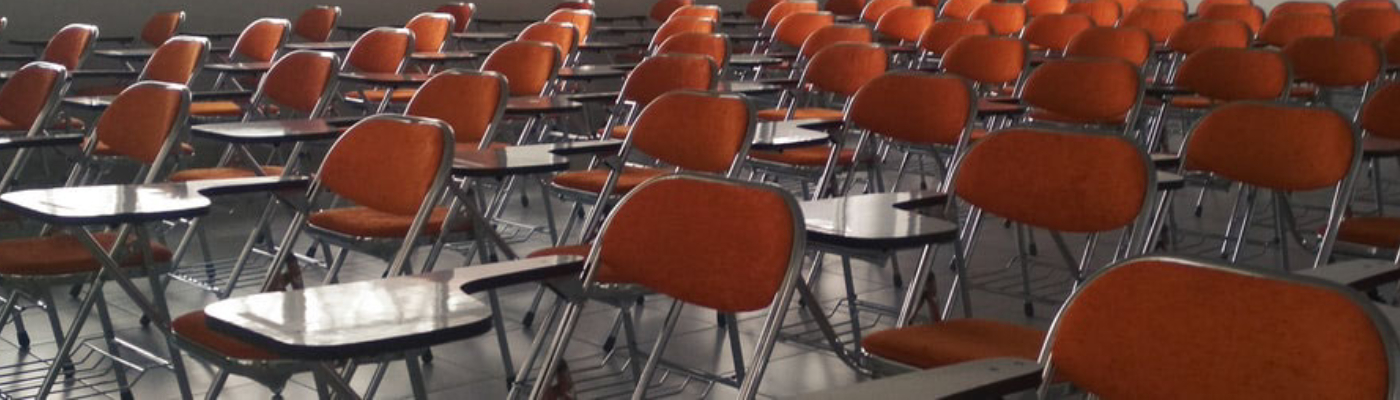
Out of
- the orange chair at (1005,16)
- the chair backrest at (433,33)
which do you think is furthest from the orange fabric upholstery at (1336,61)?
the chair backrest at (433,33)

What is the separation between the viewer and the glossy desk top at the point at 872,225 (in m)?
3.26

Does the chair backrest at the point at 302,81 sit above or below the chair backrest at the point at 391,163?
below

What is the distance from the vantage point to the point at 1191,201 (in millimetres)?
7711

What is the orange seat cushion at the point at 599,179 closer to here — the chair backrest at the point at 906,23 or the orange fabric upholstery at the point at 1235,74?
the orange fabric upholstery at the point at 1235,74

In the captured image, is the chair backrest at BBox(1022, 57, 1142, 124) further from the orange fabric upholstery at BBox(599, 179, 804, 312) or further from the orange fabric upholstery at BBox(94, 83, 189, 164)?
the orange fabric upholstery at BBox(94, 83, 189, 164)

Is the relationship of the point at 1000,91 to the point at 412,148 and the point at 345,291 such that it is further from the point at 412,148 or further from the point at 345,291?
the point at 345,291

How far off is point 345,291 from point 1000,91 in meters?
5.88

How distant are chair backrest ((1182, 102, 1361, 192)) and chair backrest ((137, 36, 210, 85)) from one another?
4.36m

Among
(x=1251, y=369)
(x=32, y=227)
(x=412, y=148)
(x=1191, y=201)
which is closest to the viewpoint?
(x=1251, y=369)

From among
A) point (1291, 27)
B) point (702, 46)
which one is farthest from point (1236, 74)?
point (1291, 27)

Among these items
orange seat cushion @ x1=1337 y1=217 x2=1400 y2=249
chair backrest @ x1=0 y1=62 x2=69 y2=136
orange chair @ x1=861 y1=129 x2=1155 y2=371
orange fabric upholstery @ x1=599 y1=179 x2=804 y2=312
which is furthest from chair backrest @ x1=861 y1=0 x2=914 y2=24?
orange fabric upholstery @ x1=599 y1=179 x2=804 y2=312

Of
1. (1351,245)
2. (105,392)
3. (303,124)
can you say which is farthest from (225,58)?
(1351,245)

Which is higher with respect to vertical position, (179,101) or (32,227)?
(179,101)

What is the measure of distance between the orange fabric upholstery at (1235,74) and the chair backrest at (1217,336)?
13.5 ft
